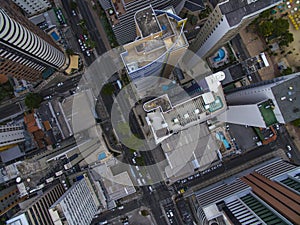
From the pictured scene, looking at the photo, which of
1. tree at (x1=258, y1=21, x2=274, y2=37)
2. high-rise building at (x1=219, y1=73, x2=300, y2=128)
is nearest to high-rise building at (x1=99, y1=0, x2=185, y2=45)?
tree at (x1=258, y1=21, x2=274, y2=37)

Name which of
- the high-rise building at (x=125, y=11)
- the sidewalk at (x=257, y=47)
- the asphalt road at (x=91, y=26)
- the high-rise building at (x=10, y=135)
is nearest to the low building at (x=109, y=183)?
the high-rise building at (x=10, y=135)

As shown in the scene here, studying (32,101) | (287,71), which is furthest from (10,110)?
(287,71)

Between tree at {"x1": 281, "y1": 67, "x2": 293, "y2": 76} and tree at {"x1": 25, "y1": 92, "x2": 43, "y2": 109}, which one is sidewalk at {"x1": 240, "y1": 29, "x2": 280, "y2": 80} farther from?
tree at {"x1": 25, "y1": 92, "x2": 43, "y2": 109}

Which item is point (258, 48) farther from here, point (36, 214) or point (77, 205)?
point (36, 214)

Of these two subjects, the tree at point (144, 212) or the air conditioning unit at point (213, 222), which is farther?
the tree at point (144, 212)

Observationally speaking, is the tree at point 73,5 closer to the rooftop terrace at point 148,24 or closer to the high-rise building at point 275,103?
the rooftop terrace at point 148,24

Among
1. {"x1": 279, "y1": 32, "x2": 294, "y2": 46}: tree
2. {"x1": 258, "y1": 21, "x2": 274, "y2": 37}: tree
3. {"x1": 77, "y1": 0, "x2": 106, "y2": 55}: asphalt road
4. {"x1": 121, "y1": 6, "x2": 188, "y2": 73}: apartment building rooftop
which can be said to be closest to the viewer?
{"x1": 121, "y1": 6, "x2": 188, "y2": 73}: apartment building rooftop

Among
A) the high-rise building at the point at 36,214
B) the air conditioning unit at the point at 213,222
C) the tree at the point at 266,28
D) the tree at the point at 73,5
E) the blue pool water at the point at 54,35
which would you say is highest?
the tree at the point at 73,5
